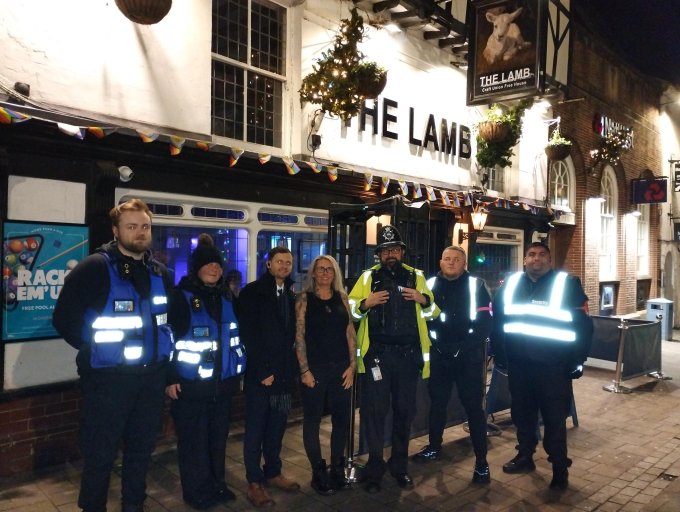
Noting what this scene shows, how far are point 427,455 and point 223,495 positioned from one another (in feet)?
7.04

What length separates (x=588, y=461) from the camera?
18.5 ft

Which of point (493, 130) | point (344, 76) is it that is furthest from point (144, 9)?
point (493, 130)

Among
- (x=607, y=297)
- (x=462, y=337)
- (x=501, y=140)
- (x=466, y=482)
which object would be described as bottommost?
(x=466, y=482)

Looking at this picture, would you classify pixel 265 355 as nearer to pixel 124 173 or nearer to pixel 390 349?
pixel 390 349

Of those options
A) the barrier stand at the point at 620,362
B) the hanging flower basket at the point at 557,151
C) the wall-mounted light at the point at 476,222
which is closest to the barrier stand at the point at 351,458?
the barrier stand at the point at 620,362

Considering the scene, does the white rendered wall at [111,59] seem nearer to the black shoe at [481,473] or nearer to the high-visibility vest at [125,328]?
the high-visibility vest at [125,328]

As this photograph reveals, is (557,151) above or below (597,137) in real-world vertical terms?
below

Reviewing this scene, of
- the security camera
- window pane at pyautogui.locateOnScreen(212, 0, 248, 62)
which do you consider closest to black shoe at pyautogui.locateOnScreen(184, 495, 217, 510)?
the security camera

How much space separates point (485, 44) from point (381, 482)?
6.94 meters

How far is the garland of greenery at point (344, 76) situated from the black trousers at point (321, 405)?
159 inches

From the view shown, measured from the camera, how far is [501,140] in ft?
34.8

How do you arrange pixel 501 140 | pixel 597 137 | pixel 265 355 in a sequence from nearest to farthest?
pixel 265 355
pixel 501 140
pixel 597 137

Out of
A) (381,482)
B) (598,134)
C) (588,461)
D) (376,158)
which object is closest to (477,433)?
(381,482)

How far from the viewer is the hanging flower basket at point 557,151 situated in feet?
41.0
